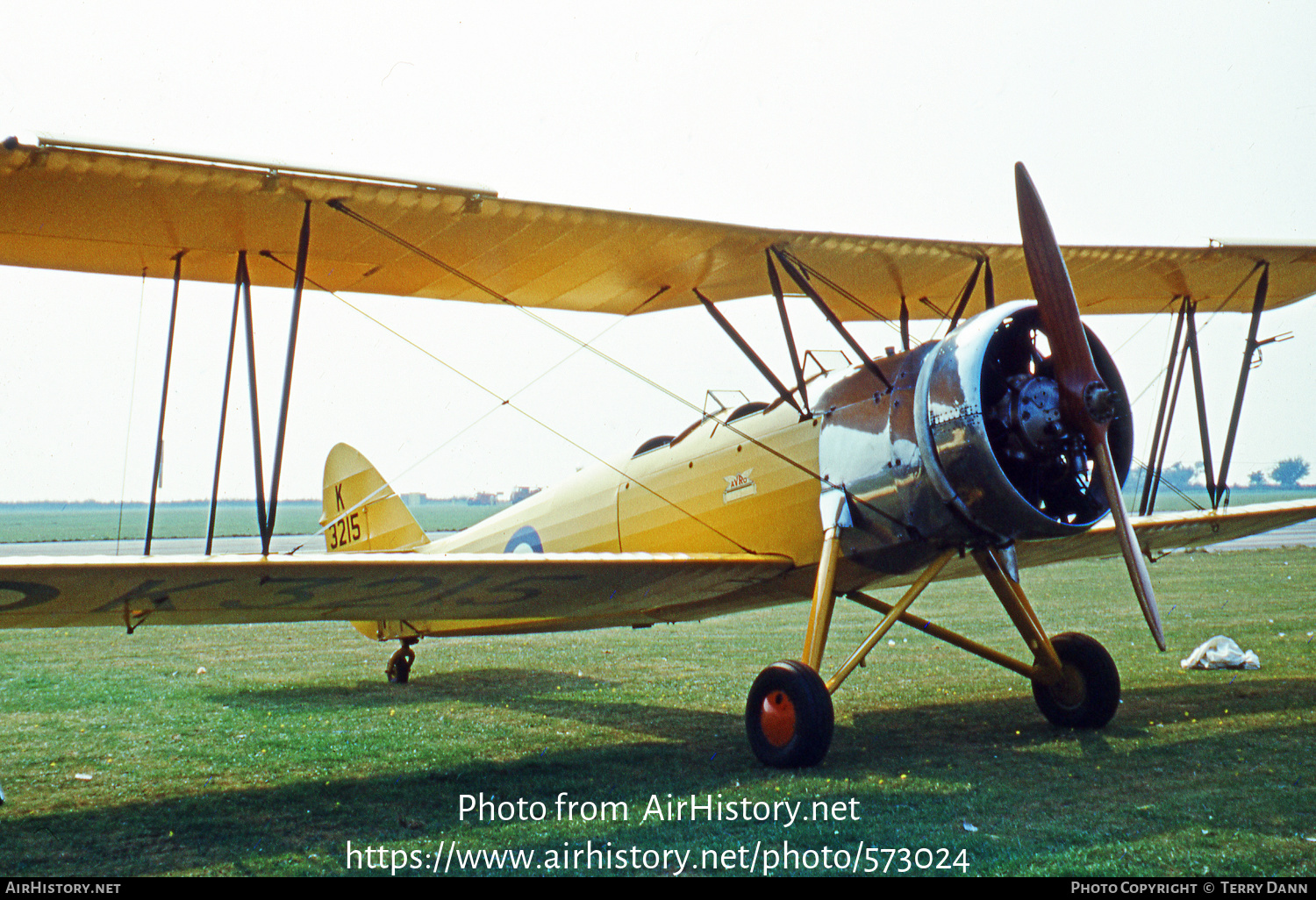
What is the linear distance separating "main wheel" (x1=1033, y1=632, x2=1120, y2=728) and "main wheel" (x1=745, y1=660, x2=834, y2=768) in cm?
189

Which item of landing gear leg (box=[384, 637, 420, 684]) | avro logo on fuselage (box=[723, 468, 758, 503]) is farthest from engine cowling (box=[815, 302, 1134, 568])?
landing gear leg (box=[384, 637, 420, 684])

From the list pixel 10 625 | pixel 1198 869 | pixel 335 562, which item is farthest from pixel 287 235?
pixel 1198 869

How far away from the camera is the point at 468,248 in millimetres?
6137

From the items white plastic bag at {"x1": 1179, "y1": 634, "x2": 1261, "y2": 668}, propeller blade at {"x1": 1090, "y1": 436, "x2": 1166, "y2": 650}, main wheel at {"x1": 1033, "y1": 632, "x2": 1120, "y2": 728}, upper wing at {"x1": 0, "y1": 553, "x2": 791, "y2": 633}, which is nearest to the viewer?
upper wing at {"x1": 0, "y1": 553, "x2": 791, "y2": 633}

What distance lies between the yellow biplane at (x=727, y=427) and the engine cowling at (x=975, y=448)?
0.01m

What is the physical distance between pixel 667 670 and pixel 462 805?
4.74 m

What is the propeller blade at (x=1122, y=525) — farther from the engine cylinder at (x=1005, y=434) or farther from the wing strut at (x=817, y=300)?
the wing strut at (x=817, y=300)

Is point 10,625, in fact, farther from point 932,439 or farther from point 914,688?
point 914,688

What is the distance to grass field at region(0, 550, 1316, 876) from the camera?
3926mm

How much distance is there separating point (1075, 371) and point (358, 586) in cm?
407

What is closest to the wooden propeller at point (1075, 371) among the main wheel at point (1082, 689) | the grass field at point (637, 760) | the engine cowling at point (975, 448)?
the engine cowling at point (975, 448)

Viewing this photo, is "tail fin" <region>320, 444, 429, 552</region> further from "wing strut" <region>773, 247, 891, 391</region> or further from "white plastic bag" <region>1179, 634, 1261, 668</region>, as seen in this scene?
"white plastic bag" <region>1179, 634, 1261, 668</region>

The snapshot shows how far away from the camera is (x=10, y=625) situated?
536 cm

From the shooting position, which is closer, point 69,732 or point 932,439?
point 932,439
